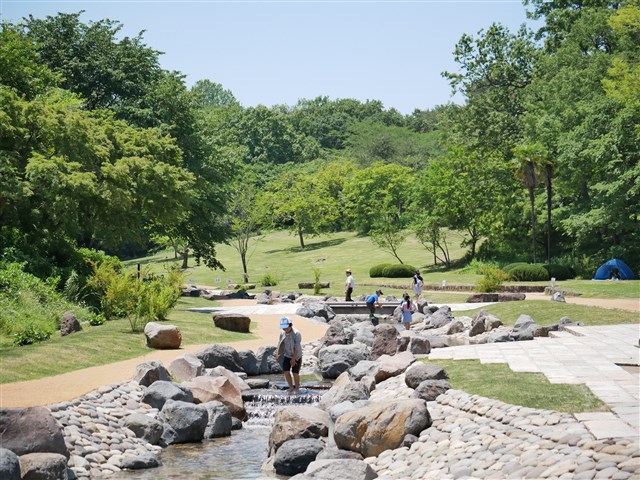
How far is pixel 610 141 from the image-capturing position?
41.2 metres

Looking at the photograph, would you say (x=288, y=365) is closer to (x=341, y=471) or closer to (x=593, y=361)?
(x=593, y=361)

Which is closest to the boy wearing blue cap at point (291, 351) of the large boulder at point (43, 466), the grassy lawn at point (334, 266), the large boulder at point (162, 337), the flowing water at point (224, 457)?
the flowing water at point (224, 457)

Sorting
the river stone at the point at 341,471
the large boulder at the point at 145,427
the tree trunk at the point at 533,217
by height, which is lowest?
the large boulder at the point at 145,427

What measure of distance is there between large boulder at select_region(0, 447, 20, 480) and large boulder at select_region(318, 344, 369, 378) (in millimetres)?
11419

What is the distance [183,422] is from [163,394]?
140 cm

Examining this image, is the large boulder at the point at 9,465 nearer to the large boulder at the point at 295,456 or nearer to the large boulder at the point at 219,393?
the large boulder at the point at 295,456

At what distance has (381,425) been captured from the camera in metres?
12.3

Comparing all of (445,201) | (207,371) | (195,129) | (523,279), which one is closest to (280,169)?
(445,201)

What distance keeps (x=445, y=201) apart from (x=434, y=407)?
44.8 meters

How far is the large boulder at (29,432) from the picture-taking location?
1136 centimetres

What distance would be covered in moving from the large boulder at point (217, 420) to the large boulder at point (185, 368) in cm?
298

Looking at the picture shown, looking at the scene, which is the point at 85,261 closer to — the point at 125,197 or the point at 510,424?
the point at 125,197

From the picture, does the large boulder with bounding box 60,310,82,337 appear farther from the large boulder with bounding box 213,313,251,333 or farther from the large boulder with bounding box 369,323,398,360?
the large boulder with bounding box 369,323,398,360

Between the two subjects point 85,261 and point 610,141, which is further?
point 610,141
